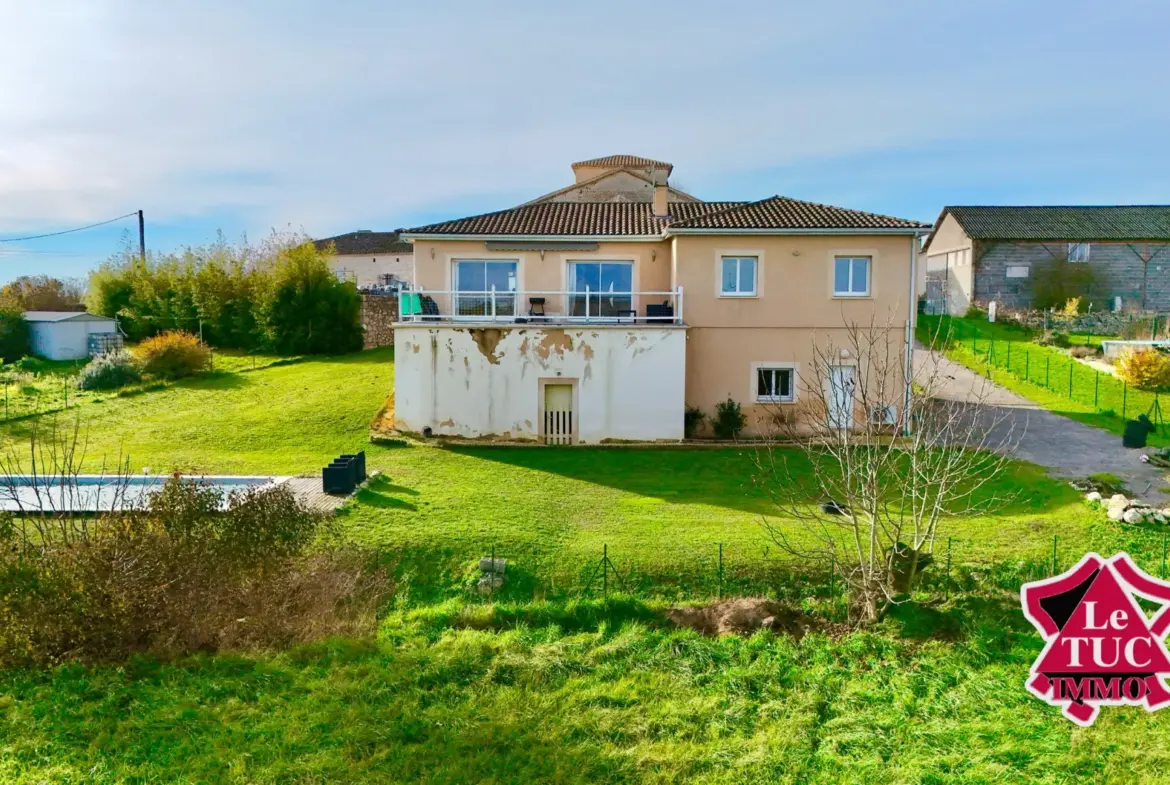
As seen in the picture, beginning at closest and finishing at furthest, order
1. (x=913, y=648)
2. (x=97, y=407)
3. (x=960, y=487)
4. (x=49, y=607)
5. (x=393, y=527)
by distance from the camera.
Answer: (x=49, y=607) → (x=913, y=648) → (x=393, y=527) → (x=960, y=487) → (x=97, y=407)

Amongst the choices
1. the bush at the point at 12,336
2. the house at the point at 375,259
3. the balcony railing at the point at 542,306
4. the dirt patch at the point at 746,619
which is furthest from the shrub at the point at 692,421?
the house at the point at 375,259

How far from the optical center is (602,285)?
24297 mm

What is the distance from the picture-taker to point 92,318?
38.5 m

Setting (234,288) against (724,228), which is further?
(234,288)

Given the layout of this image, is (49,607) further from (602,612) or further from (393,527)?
(602,612)

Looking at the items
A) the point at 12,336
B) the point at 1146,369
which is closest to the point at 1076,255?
the point at 1146,369

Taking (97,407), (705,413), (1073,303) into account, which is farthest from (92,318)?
(1073,303)

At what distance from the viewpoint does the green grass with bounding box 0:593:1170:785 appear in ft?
26.0

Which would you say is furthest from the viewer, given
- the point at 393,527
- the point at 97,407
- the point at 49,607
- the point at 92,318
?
the point at 92,318

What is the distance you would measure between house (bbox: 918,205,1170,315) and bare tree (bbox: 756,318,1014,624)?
2213 cm

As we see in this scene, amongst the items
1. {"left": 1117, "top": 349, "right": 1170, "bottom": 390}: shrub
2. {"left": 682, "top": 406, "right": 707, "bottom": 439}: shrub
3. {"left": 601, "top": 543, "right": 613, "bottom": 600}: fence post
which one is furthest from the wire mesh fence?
{"left": 601, "top": 543, "right": 613, "bottom": 600}: fence post

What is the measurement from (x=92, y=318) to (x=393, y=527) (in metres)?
32.2

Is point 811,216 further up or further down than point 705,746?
further up

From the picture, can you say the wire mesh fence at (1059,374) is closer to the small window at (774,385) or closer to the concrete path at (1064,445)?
the concrete path at (1064,445)
